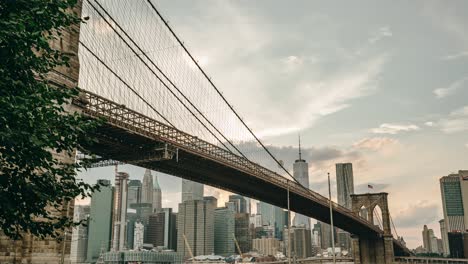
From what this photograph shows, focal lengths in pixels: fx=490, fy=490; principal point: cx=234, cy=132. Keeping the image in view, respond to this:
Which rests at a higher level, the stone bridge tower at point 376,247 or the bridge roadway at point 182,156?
the bridge roadway at point 182,156

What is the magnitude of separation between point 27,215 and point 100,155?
2859 cm

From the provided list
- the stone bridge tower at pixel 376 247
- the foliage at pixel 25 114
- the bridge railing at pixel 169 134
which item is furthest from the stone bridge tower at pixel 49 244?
the stone bridge tower at pixel 376 247

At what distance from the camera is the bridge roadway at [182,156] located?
35359mm

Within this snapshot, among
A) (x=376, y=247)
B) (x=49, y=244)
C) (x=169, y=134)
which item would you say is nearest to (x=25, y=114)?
(x=49, y=244)

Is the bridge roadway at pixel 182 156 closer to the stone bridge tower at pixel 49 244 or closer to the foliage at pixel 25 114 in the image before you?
the stone bridge tower at pixel 49 244

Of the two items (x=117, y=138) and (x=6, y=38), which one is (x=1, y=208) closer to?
(x=6, y=38)

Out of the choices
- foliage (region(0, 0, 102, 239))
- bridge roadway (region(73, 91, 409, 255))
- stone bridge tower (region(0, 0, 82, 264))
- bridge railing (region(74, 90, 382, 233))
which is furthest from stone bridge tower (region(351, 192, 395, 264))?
foliage (region(0, 0, 102, 239))

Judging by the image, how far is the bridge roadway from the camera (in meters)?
35.4

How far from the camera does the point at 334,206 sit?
79.7 meters

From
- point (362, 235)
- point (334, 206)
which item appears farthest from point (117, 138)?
point (362, 235)

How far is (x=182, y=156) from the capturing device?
46000 mm

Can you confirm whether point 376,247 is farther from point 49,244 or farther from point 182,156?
point 49,244

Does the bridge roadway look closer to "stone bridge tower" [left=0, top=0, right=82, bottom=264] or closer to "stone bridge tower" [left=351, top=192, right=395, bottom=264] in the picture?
"stone bridge tower" [left=0, top=0, right=82, bottom=264]

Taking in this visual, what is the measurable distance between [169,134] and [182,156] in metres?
3.94
